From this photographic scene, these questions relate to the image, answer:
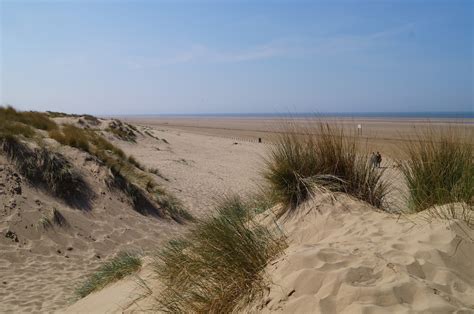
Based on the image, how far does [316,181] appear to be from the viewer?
5.05 meters

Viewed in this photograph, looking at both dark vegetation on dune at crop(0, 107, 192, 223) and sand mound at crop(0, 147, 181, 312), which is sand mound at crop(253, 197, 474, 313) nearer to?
sand mound at crop(0, 147, 181, 312)

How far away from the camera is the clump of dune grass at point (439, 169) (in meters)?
4.13

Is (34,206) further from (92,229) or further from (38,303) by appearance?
(38,303)

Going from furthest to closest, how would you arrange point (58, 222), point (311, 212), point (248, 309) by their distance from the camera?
point (58, 222) < point (311, 212) < point (248, 309)

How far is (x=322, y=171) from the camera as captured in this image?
17.0ft

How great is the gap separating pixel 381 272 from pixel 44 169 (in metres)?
8.16

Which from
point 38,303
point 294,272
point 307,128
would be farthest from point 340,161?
point 38,303

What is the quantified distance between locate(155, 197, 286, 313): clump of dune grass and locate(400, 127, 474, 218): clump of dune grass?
1.69 metres

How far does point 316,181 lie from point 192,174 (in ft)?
37.6

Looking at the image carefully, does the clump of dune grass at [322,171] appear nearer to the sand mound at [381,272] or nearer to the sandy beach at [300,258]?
the sandy beach at [300,258]

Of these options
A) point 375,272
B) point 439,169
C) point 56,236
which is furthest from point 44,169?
point 375,272

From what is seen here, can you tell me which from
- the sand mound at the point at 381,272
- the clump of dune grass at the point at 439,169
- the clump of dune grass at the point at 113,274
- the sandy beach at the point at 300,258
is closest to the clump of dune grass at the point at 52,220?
the sandy beach at the point at 300,258

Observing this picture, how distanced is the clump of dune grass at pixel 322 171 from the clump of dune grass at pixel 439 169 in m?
0.47

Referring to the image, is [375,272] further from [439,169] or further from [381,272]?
[439,169]
